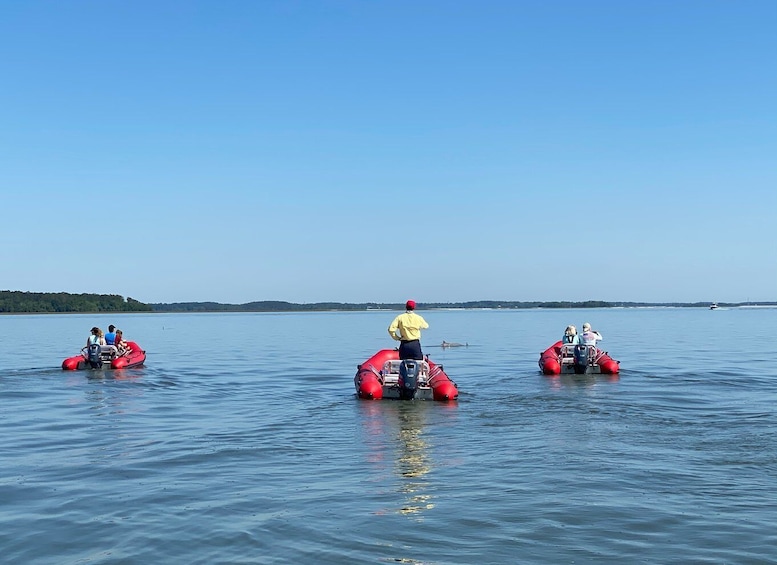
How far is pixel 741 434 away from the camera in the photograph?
12.8m

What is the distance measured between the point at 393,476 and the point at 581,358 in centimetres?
1465

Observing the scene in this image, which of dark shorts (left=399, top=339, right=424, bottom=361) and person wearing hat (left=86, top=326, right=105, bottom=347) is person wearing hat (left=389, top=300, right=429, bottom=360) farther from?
person wearing hat (left=86, top=326, right=105, bottom=347)

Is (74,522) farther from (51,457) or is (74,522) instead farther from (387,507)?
(51,457)

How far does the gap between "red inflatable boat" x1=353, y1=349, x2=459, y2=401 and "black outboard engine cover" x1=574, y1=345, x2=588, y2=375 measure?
21.4 feet

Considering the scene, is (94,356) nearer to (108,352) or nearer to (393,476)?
(108,352)

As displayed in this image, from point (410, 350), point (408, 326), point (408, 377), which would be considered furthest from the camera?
point (410, 350)

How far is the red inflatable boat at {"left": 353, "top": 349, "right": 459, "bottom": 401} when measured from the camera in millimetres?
17906

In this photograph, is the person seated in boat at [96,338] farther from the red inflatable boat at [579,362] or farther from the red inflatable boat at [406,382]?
the red inflatable boat at [579,362]

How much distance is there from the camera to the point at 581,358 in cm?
2373

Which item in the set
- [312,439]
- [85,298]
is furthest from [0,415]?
[85,298]

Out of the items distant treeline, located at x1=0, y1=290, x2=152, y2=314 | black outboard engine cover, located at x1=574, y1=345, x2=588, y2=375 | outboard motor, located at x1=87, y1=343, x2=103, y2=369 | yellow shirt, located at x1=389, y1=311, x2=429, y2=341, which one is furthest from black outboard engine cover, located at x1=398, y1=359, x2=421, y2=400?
distant treeline, located at x1=0, y1=290, x2=152, y2=314

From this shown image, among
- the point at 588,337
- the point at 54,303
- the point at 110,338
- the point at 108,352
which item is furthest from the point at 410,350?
the point at 54,303

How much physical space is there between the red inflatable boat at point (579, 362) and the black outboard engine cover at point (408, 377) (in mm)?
7184

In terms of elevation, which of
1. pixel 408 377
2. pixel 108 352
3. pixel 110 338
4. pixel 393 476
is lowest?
pixel 393 476
